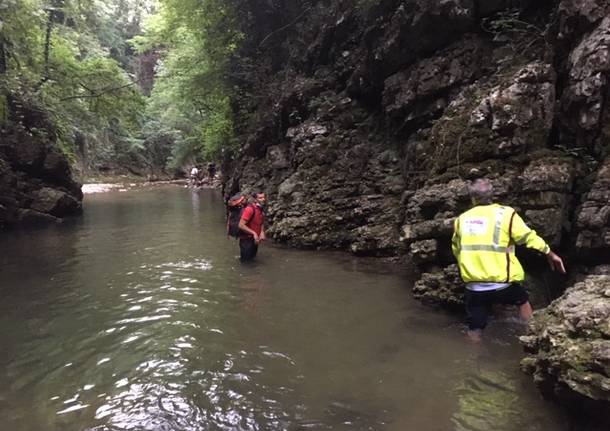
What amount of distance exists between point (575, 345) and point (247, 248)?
6958 millimetres

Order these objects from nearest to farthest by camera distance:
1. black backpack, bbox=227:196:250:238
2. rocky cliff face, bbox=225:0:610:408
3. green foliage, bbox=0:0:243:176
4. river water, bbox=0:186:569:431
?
river water, bbox=0:186:569:431, rocky cliff face, bbox=225:0:610:408, black backpack, bbox=227:196:250:238, green foliage, bbox=0:0:243:176

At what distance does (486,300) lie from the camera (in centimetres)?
521

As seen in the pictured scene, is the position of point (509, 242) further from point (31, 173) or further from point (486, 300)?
point (31, 173)

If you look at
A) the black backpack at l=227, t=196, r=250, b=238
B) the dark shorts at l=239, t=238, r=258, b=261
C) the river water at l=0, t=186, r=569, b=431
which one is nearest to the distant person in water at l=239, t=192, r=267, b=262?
the dark shorts at l=239, t=238, r=258, b=261

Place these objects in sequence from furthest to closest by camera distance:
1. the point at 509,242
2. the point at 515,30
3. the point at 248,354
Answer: the point at 515,30 → the point at 248,354 → the point at 509,242

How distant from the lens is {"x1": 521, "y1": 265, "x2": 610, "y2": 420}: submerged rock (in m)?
3.44

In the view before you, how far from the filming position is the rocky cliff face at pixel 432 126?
6.43 meters

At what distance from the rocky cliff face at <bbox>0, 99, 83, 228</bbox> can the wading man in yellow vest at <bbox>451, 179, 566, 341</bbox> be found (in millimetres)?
15070

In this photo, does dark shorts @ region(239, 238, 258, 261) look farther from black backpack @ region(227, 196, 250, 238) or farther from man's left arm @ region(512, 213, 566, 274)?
man's left arm @ region(512, 213, 566, 274)

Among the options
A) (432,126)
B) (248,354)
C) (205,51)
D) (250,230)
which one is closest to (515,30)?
(432,126)

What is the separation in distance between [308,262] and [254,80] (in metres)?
10.3

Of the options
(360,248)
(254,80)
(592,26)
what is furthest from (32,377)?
(254,80)

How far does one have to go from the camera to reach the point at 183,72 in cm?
2223

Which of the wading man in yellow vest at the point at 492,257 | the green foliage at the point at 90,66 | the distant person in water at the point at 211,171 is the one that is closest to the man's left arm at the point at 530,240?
the wading man in yellow vest at the point at 492,257
